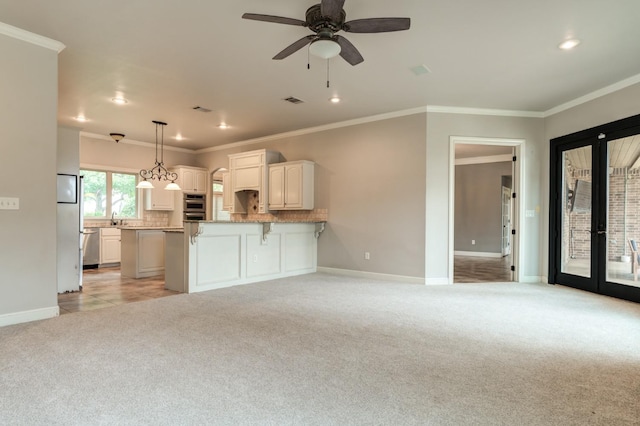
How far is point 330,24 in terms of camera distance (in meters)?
2.81

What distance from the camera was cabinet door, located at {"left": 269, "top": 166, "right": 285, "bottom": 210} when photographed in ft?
23.9

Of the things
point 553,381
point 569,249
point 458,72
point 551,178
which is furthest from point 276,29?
point 569,249

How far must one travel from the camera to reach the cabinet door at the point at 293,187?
6.95 meters

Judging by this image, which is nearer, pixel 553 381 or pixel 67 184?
pixel 553 381

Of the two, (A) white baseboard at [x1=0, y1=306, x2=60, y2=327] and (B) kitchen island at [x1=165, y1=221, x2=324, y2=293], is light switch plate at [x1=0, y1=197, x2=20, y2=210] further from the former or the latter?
(B) kitchen island at [x1=165, y1=221, x2=324, y2=293]

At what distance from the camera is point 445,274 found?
581cm

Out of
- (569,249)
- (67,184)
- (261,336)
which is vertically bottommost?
(261,336)

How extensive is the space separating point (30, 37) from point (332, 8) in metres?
3.05

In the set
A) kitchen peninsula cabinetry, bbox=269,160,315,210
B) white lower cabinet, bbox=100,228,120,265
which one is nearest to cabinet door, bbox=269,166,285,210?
kitchen peninsula cabinetry, bbox=269,160,315,210

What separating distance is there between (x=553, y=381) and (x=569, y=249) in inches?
161

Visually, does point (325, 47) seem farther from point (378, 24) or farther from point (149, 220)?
point (149, 220)

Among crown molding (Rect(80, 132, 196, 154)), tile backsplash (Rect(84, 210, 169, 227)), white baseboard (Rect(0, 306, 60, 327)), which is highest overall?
crown molding (Rect(80, 132, 196, 154))

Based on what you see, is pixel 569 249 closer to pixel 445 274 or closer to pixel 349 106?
pixel 445 274

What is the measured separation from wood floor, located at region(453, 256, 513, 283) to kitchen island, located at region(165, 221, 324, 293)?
2909 millimetres
